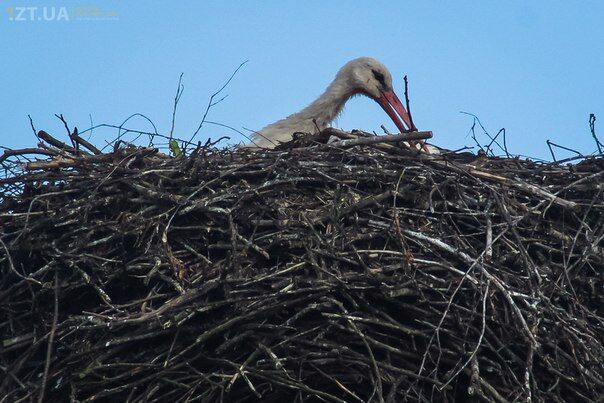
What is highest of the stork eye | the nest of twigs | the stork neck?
the stork eye

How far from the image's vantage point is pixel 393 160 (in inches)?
141

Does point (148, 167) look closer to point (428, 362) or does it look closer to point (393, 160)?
point (393, 160)

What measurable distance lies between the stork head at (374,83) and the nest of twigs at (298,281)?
1.76 m

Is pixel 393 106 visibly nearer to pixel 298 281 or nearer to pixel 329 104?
pixel 329 104

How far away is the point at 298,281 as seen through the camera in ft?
10.5

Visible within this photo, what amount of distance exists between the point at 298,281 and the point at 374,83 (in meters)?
2.36

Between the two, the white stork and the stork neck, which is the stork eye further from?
the stork neck

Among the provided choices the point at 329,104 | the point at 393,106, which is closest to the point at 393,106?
the point at 393,106

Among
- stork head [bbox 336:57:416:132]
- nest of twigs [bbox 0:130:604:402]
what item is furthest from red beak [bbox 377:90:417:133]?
nest of twigs [bbox 0:130:604:402]

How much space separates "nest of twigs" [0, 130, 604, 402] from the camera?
123 inches

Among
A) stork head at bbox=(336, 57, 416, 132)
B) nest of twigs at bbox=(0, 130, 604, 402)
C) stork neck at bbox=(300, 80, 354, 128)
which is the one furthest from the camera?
stork head at bbox=(336, 57, 416, 132)

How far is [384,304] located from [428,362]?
8.9 inches

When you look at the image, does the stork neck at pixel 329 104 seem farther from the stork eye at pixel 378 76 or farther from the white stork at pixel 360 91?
the stork eye at pixel 378 76

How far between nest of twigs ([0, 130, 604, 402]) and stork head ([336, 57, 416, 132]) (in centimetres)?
176
